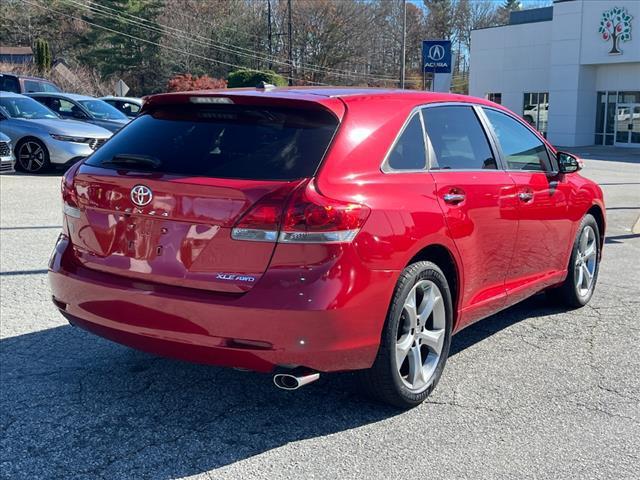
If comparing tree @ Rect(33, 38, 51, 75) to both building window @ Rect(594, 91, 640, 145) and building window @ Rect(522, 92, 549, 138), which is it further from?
building window @ Rect(594, 91, 640, 145)

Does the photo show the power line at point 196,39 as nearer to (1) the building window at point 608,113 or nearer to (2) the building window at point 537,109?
(2) the building window at point 537,109

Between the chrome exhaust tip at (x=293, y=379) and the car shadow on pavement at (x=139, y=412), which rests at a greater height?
the chrome exhaust tip at (x=293, y=379)

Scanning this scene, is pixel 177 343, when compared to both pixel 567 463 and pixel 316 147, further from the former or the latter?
pixel 567 463

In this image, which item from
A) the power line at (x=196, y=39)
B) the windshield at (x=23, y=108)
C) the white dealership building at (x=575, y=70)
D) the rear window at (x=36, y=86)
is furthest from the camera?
the power line at (x=196, y=39)

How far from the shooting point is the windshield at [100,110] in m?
18.1

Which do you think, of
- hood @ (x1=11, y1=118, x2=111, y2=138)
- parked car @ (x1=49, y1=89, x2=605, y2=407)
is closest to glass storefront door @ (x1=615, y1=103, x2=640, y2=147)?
hood @ (x1=11, y1=118, x2=111, y2=138)

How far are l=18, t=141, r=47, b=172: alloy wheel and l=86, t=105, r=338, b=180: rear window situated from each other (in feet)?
38.7

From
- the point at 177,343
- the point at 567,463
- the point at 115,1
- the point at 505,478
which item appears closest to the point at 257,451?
the point at 177,343

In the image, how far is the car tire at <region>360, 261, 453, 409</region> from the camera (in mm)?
3674

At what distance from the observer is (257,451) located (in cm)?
345

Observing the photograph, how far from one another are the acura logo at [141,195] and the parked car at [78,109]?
14724 mm

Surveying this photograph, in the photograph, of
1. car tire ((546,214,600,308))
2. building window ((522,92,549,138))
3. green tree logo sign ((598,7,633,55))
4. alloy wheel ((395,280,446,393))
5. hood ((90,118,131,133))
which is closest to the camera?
alloy wheel ((395,280,446,393))

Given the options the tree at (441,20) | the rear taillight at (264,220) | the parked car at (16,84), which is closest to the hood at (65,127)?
the parked car at (16,84)

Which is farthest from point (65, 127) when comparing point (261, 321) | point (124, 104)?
point (261, 321)
